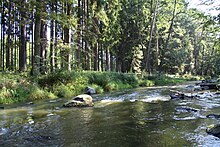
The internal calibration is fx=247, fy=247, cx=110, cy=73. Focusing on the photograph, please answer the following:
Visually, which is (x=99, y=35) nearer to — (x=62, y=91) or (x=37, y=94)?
(x=62, y=91)

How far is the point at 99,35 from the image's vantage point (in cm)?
2961

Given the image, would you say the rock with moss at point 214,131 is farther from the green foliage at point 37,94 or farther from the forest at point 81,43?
the green foliage at point 37,94

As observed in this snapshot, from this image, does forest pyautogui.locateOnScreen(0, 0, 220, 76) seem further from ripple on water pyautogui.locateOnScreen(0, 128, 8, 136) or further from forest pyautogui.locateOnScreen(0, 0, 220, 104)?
ripple on water pyautogui.locateOnScreen(0, 128, 8, 136)

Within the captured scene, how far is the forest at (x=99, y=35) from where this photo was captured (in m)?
16.5

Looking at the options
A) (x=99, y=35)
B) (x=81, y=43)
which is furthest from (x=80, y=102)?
(x=99, y=35)

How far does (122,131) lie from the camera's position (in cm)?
602

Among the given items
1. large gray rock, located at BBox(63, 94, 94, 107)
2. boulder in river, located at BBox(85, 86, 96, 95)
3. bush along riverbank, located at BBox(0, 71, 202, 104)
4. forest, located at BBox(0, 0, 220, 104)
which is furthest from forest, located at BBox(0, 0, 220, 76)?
large gray rock, located at BBox(63, 94, 94, 107)

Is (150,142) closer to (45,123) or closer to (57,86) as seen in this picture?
(45,123)

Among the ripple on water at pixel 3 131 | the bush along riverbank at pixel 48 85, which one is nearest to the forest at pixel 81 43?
the bush along riverbank at pixel 48 85

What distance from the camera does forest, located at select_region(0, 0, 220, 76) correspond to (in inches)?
649

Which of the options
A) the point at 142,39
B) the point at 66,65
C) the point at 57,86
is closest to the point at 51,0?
the point at 66,65

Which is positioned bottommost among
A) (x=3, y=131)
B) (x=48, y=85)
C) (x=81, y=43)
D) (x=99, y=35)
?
(x=3, y=131)

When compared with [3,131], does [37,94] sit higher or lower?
higher

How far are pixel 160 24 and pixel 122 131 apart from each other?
33.1m
